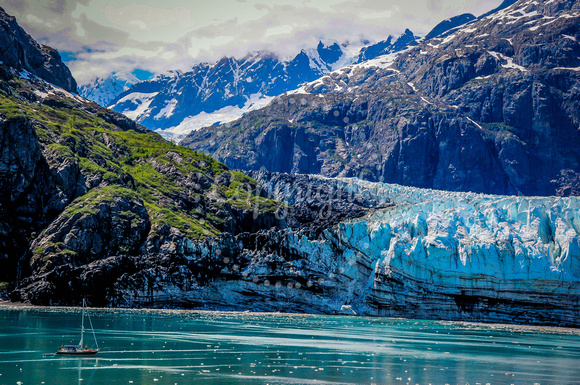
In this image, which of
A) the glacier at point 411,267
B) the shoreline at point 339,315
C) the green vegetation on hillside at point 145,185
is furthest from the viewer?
the green vegetation on hillside at point 145,185

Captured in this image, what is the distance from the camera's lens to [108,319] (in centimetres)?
8800

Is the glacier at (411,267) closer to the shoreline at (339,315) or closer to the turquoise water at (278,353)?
the shoreline at (339,315)

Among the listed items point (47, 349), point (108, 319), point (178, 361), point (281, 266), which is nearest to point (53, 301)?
point (108, 319)

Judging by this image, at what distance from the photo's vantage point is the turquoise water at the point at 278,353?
1789 inches

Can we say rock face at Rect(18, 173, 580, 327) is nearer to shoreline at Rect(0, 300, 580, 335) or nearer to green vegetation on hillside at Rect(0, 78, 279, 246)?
shoreline at Rect(0, 300, 580, 335)

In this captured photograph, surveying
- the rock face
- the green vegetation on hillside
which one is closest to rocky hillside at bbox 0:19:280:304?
the green vegetation on hillside

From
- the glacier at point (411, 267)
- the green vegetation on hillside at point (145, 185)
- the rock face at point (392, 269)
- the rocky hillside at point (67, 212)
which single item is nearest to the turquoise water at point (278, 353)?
the glacier at point (411, 267)

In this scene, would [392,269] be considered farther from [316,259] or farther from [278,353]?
[278,353]

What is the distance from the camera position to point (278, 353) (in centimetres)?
5788

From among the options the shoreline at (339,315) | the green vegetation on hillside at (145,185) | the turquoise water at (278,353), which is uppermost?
the green vegetation on hillside at (145,185)

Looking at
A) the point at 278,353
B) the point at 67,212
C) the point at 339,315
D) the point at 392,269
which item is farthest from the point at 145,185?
the point at 278,353

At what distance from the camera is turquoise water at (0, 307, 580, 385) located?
45.4 m

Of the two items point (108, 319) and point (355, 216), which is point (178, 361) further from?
point (355, 216)

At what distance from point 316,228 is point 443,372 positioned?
228 ft
